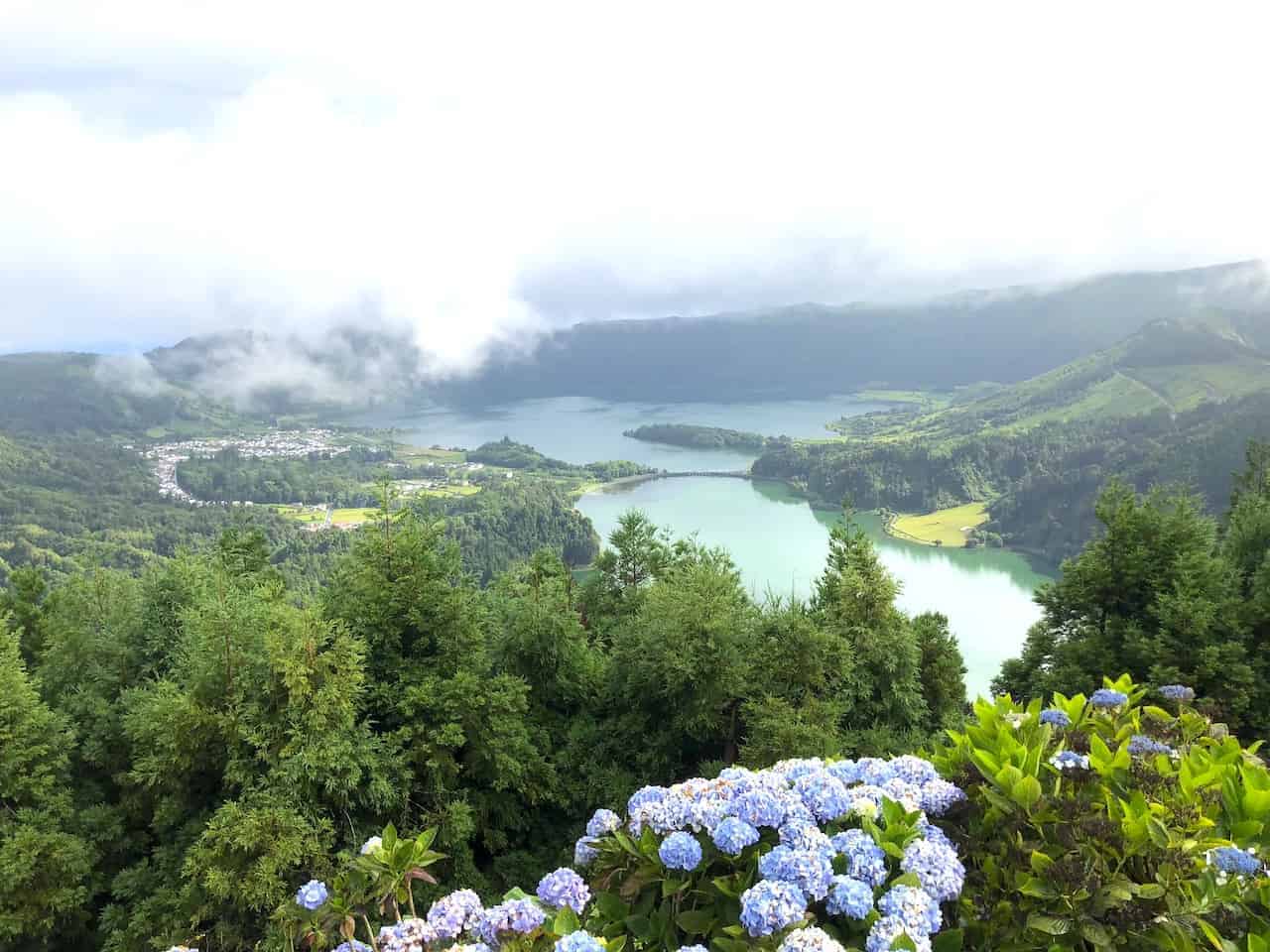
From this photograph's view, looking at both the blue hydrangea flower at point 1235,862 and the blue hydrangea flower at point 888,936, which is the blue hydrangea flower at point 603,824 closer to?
the blue hydrangea flower at point 888,936

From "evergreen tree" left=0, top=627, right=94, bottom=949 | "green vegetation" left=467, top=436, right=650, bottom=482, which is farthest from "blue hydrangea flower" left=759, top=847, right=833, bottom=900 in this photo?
"green vegetation" left=467, top=436, right=650, bottom=482

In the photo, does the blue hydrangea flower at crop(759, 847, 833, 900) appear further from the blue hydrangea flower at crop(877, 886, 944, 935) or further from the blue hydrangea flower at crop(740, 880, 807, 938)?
the blue hydrangea flower at crop(877, 886, 944, 935)

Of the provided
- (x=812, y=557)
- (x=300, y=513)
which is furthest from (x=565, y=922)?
(x=300, y=513)

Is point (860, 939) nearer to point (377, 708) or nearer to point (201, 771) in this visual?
point (377, 708)

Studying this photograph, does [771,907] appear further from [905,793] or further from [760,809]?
[905,793]

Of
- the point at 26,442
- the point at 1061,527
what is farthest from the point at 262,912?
the point at 26,442

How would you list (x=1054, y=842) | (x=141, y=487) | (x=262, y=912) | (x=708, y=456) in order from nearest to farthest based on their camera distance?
(x=1054, y=842) < (x=262, y=912) < (x=141, y=487) < (x=708, y=456)

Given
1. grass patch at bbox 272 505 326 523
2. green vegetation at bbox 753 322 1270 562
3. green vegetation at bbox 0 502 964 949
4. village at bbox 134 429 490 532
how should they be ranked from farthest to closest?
1. village at bbox 134 429 490 532
2. grass patch at bbox 272 505 326 523
3. green vegetation at bbox 753 322 1270 562
4. green vegetation at bbox 0 502 964 949
